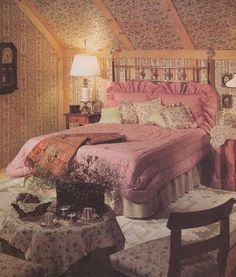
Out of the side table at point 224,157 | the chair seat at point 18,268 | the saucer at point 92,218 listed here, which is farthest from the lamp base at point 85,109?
the chair seat at point 18,268

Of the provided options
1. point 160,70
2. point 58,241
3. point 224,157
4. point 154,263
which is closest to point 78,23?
point 160,70

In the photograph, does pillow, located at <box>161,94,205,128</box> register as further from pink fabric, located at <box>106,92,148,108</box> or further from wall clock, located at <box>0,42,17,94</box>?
wall clock, located at <box>0,42,17,94</box>

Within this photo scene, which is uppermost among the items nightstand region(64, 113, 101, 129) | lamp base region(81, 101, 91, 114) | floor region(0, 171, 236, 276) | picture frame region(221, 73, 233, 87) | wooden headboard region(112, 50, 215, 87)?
wooden headboard region(112, 50, 215, 87)

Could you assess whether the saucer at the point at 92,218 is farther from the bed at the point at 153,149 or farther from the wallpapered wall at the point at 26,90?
the wallpapered wall at the point at 26,90

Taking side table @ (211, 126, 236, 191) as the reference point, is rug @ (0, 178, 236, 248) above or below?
below

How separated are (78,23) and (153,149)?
2.70 m

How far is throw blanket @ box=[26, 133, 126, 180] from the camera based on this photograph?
5160 millimetres

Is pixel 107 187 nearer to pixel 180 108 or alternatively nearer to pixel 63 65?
pixel 180 108

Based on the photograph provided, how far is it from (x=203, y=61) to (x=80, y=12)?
1.74 m

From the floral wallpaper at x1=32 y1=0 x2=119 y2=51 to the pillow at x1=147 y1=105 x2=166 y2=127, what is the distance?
4.57 ft

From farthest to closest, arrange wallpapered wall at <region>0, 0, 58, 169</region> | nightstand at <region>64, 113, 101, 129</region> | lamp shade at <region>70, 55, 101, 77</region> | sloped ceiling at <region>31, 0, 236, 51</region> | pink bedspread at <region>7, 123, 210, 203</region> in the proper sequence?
1. nightstand at <region>64, 113, 101, 129</region>
2. lamp shade at <region>70, 55, 101, 77</region>
3. wallpapered wall at <region>0, 0, 58, 169</region>
4. sloped ceiling at <region>31, 0, 236, 51</region>
5. pink bedspread at <region>7, 123, 210, 203</region>

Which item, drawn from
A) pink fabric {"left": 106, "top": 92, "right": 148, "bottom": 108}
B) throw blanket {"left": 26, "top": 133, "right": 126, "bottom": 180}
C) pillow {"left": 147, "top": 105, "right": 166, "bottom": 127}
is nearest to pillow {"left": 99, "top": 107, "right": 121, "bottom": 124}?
pink fabric {"left": 106, "top": 92, "right": 148, "bottom": 108}

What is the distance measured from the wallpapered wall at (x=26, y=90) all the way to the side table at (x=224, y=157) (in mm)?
2809

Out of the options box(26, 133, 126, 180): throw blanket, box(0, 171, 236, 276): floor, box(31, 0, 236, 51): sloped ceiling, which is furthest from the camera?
box(31, 0, 236, 51): sloped ceiling
